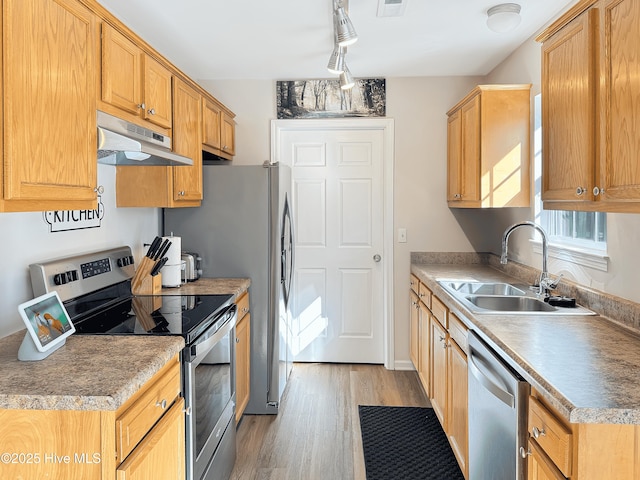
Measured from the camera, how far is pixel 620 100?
149 centimetres

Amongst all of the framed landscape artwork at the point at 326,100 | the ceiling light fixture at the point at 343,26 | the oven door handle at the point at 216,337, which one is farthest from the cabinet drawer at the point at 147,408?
the framed landscape artwork at the point at 326,100

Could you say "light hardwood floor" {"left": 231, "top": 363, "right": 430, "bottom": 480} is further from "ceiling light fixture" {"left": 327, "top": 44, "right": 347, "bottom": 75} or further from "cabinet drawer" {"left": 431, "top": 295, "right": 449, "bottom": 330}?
"ceiling light fixture" {"left": 327, "top": 44, "right": 347, "bottom": 75}

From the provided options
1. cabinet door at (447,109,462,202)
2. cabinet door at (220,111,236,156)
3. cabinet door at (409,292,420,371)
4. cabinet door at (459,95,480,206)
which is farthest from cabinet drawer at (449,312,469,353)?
cabinet door at (220,111,236,156)

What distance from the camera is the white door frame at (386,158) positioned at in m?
4.04

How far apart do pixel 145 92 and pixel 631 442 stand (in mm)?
2284

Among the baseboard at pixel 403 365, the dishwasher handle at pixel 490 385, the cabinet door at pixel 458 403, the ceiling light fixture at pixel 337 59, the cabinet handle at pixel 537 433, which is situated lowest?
the baseboard at pixel 403 365

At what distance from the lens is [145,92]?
91.0 inches

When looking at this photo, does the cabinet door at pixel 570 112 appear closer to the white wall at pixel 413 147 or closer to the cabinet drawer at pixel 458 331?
the cabinet drawer at pixel 458 331

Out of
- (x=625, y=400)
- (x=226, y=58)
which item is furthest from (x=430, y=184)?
(x=625, y=400)

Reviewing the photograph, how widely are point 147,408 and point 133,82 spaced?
1439 mm

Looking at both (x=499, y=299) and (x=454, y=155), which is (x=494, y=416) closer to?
(x=499, y=299)

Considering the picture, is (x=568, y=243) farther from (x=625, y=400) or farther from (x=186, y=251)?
(x=186, y=251)

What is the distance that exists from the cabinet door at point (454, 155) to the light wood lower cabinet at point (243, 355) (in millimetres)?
1733

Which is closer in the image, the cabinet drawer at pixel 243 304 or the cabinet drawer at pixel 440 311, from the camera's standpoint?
the cabinet drawer at pixel 440 311
